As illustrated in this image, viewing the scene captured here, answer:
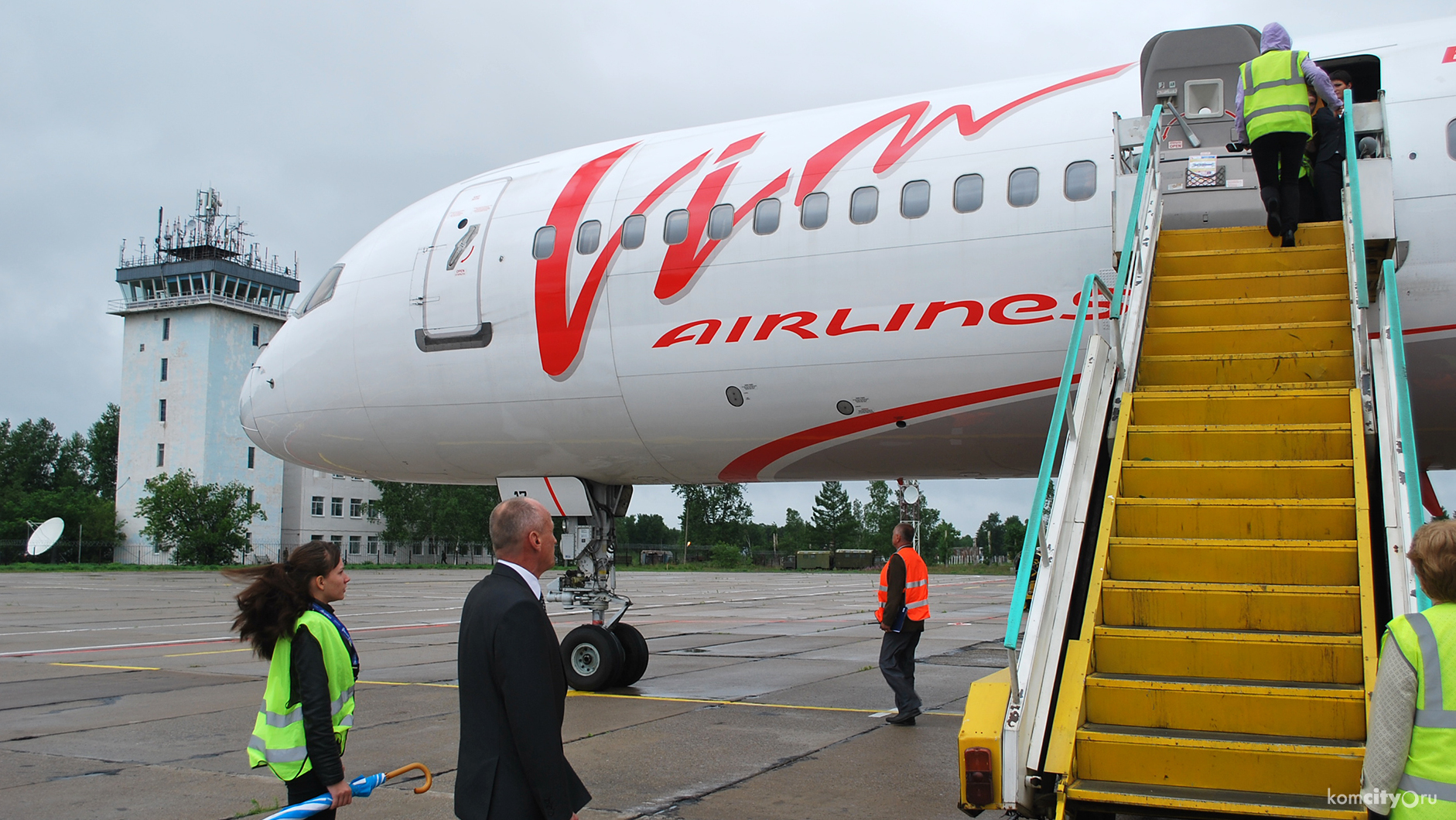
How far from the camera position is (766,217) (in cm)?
827

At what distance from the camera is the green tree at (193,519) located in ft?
191

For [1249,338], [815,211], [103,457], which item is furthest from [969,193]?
[103,457]

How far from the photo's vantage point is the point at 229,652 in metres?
14.2

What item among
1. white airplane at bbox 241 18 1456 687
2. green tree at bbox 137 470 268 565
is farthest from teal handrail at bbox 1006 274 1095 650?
green tree at bbox 137 470 268 565

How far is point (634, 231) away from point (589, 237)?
46 centimetres

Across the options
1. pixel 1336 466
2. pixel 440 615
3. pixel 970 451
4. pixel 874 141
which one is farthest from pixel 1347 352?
pixel 440 615

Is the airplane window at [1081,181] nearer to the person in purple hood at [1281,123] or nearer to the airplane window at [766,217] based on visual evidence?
the person in purple hood at [1281,123]

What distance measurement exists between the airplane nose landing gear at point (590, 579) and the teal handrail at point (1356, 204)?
641cm

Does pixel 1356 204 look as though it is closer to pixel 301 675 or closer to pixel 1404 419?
pixel 1404 419

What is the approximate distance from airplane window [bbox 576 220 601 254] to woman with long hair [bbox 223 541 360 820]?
17.5ft

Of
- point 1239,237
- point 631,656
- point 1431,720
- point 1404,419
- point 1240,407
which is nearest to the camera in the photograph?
point 1431,720

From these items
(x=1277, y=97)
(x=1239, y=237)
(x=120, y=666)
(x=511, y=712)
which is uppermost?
(x=1277, y=97)

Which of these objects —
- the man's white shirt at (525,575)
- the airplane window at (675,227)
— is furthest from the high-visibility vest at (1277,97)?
the man's white shirt at (525,575)

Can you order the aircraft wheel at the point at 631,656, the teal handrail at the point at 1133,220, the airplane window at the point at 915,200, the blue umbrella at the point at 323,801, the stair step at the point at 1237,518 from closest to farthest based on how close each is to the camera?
the blue umbrella at the point at 323,801, the stair step at the point at 1237,518, the teal handrail at the point at 1133,220, the airplane window at the point at 915,200, the aircraft wheel at the point at 631,656
